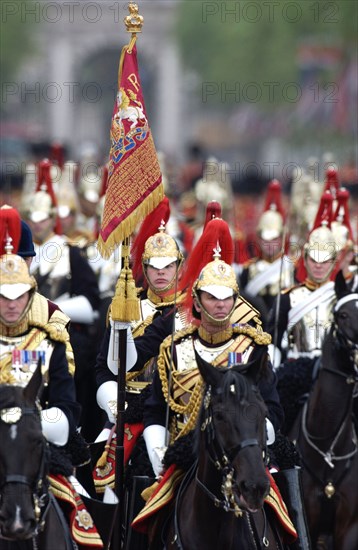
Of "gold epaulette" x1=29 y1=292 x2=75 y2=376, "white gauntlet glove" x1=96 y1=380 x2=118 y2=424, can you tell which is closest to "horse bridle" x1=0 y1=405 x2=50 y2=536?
"gold epaulette" x1=29 y1=292 x2=75 y2=376

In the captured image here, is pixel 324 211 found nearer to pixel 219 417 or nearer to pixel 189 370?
pixel 189 370

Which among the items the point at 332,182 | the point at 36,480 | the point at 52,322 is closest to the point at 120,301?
the point at 52,322

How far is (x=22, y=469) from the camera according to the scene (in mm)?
7824

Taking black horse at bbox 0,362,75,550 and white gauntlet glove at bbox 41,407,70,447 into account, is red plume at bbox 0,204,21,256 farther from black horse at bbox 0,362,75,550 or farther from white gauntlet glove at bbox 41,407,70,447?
black horse at bbox 0,362,75,550

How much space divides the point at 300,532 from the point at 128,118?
244 cm

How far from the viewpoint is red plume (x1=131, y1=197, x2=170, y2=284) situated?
11883 mm

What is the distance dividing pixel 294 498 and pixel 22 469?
2.37 m

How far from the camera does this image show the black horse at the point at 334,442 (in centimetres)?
1127

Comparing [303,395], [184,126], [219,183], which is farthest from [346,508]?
[184,126]

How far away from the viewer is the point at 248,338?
935 cm

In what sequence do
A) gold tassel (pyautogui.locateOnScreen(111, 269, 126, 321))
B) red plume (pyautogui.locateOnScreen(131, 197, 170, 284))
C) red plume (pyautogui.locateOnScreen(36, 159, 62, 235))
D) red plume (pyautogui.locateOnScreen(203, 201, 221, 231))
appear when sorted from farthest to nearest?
red plume (pyautogui.locateOnScreen(36, 159, 62, 235))
red plume (pyautogui.locateOnScreen(131, 197, 170, 284))
red plume (pyautogui.locateOnScreen(203, 201, 221, 231))
gold tassel (pyautogui.locateOnScreen(111, 269, 126, 321))

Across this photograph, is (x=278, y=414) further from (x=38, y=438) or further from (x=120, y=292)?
(x=38, y=438)

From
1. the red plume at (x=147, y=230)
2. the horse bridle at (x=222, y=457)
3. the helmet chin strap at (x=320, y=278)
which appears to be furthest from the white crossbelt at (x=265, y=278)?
the horse bridle at (x=222, y=457)

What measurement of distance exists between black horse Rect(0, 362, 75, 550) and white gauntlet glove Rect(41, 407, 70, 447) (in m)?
0.44
